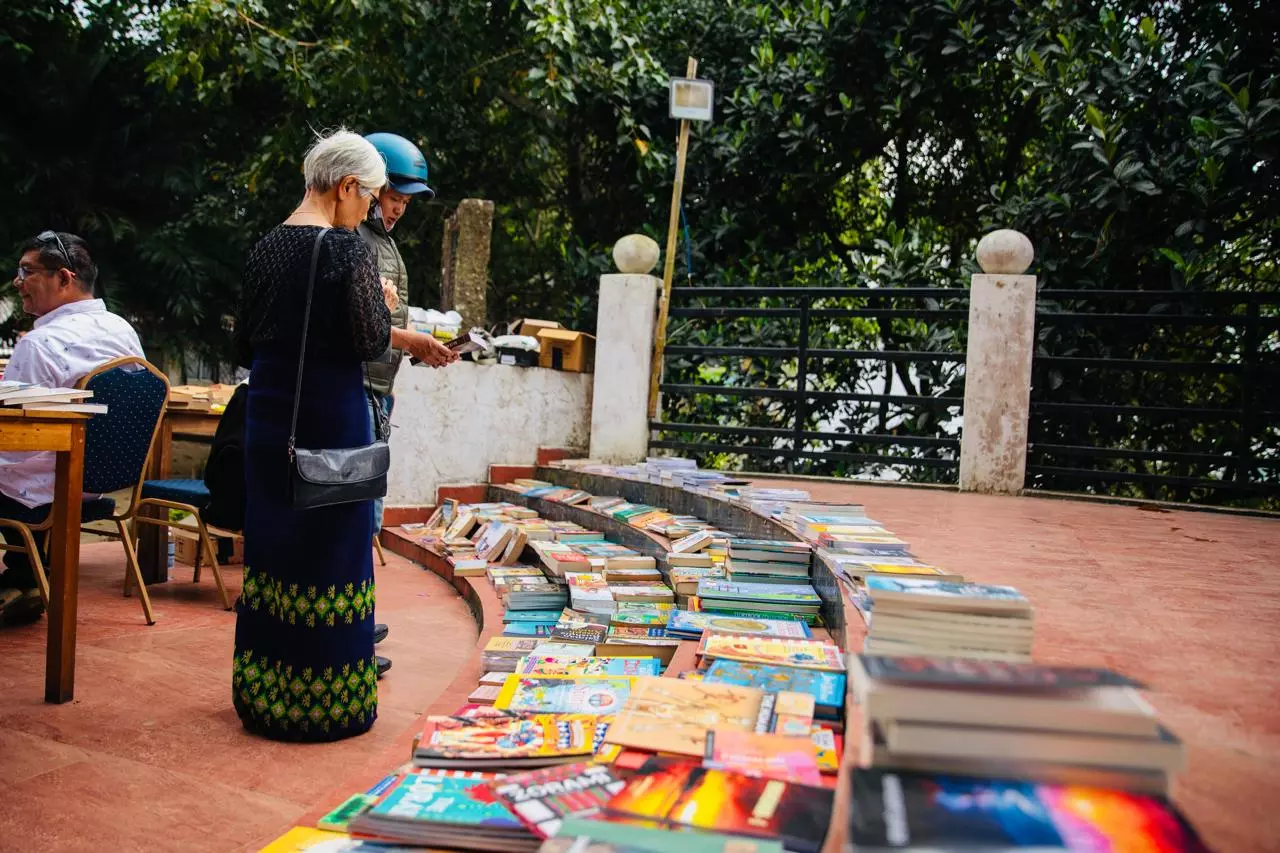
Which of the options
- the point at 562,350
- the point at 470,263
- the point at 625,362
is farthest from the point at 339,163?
the point at 470,263

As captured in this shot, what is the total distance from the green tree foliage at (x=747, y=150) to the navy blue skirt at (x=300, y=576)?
19.4 ft

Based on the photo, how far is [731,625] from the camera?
9.93 feet

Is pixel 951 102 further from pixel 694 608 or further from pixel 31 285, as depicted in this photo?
pixel 31 285

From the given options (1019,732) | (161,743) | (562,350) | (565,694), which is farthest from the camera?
(562,350)

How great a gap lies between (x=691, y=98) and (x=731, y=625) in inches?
195

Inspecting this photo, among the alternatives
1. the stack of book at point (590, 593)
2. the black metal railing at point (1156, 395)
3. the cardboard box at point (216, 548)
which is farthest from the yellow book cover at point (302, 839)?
the black metal railing at point (1156, 395)

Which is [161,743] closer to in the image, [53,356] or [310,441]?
[310,441]

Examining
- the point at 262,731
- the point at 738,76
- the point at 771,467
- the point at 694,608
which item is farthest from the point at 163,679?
the point at 738,76

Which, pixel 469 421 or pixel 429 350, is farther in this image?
pixel 469 421

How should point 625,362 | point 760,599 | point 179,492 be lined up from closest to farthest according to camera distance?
1. point 760,599
2. point 179,492
3. point 625,362

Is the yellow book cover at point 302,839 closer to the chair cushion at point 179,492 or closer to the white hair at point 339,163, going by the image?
the white hair at point 339,163

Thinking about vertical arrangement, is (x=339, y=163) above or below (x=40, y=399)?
above

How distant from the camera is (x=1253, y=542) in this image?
4.61m

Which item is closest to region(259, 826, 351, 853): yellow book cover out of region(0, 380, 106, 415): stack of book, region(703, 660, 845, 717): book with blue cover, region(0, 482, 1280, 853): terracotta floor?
region(0, 482, 1280, 853): terracotta floor
